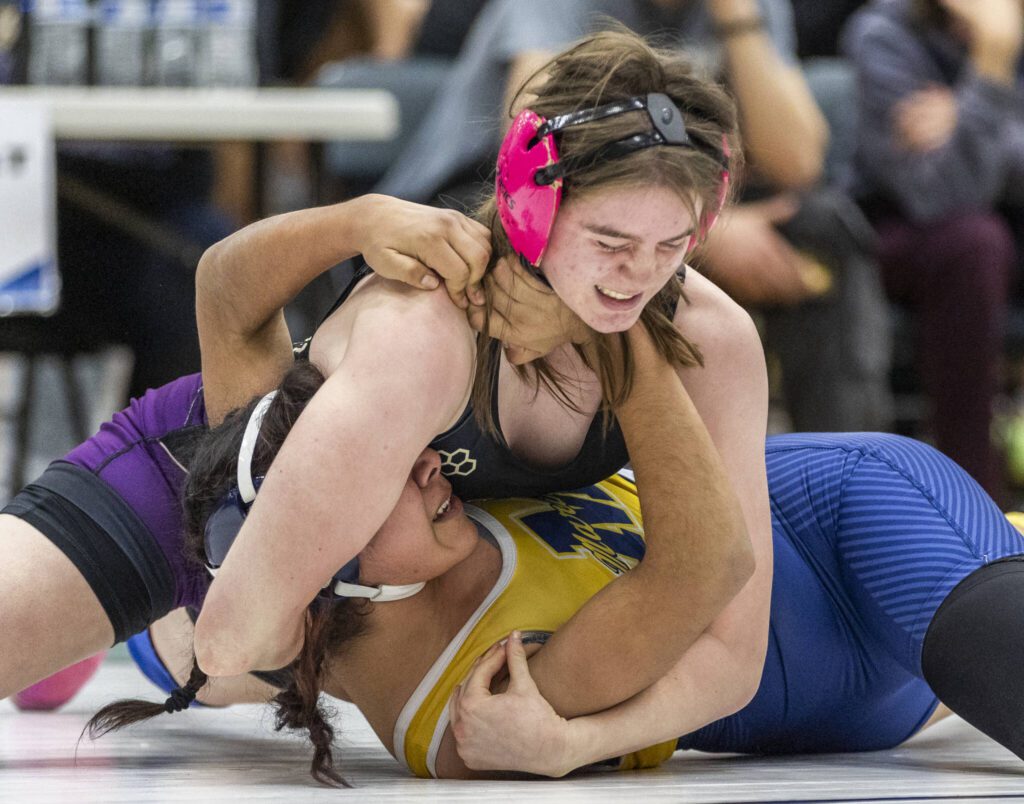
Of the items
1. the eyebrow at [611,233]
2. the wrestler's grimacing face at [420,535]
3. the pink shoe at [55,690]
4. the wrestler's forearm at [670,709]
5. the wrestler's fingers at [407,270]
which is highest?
the eyebrow at [611,233]

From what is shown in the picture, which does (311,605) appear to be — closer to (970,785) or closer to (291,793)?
(291,793)

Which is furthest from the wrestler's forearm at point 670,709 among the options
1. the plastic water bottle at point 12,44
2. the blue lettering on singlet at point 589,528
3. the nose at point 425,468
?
the plastic water bottle at point 12,44

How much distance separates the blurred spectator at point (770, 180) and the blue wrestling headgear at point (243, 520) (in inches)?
69.3

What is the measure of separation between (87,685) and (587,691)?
47.2 inches

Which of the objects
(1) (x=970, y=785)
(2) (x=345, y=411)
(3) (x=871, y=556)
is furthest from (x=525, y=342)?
(1) (x=970, y=785)

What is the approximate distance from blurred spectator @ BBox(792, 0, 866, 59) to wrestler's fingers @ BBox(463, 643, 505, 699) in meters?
3.20

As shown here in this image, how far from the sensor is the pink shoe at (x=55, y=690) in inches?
80.7

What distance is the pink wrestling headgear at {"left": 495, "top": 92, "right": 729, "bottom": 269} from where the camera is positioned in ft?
4.22

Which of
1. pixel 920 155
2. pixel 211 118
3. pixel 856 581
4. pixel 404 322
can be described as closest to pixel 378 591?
pixel 404 322

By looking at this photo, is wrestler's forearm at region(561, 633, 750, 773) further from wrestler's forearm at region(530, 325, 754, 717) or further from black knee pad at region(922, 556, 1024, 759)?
black knee pad at region(922, 556, 1024, 759)

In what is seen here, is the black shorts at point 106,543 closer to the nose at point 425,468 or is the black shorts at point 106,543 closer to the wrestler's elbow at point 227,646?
the wrestler's elbow at point 227,646

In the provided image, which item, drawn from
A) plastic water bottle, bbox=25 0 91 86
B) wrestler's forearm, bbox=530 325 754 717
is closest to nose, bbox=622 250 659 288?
wrestler's forearm, bbox=530 325 754 717

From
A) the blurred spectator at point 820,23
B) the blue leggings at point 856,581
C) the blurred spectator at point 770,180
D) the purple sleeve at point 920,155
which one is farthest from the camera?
the blurred spectator at point 820,23

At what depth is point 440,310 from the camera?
1.32 m
